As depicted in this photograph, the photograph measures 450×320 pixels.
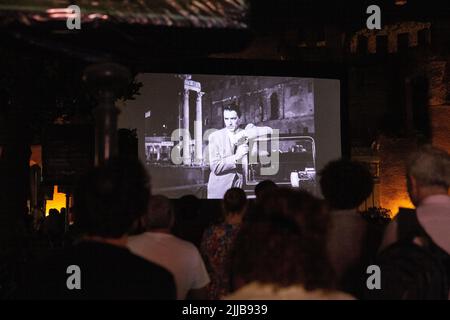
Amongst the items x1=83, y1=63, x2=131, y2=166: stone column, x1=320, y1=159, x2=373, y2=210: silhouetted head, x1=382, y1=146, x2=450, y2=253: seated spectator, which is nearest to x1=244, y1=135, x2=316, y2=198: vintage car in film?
x1=320, y1=159, x2=373, y2=210: silhouetted head

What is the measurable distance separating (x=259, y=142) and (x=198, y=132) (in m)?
1.02

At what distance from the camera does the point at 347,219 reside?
270 centimetres

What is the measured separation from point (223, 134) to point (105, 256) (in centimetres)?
686

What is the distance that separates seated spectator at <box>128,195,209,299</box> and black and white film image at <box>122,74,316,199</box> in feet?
18.5

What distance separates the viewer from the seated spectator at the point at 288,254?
1.37 meters

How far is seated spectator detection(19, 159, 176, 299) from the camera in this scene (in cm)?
162

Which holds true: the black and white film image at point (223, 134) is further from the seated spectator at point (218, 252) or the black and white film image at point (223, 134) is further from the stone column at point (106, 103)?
the stone column at point (106, 103)

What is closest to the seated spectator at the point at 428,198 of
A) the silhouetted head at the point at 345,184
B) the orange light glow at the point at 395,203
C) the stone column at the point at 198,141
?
the silhouetted head at the point at 345,184

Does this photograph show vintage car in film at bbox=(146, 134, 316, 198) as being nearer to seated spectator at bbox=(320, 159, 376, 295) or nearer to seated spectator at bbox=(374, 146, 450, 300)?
seated spectator at bbox=(320, 159, 376, 295)

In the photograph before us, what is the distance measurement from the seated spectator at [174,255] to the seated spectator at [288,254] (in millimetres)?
986

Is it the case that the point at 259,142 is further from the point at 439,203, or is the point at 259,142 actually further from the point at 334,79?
the point at 439,203

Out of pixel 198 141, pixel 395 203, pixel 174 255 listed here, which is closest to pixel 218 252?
pixel 174 255

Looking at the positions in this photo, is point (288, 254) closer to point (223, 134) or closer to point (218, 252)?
point (218, 252)
